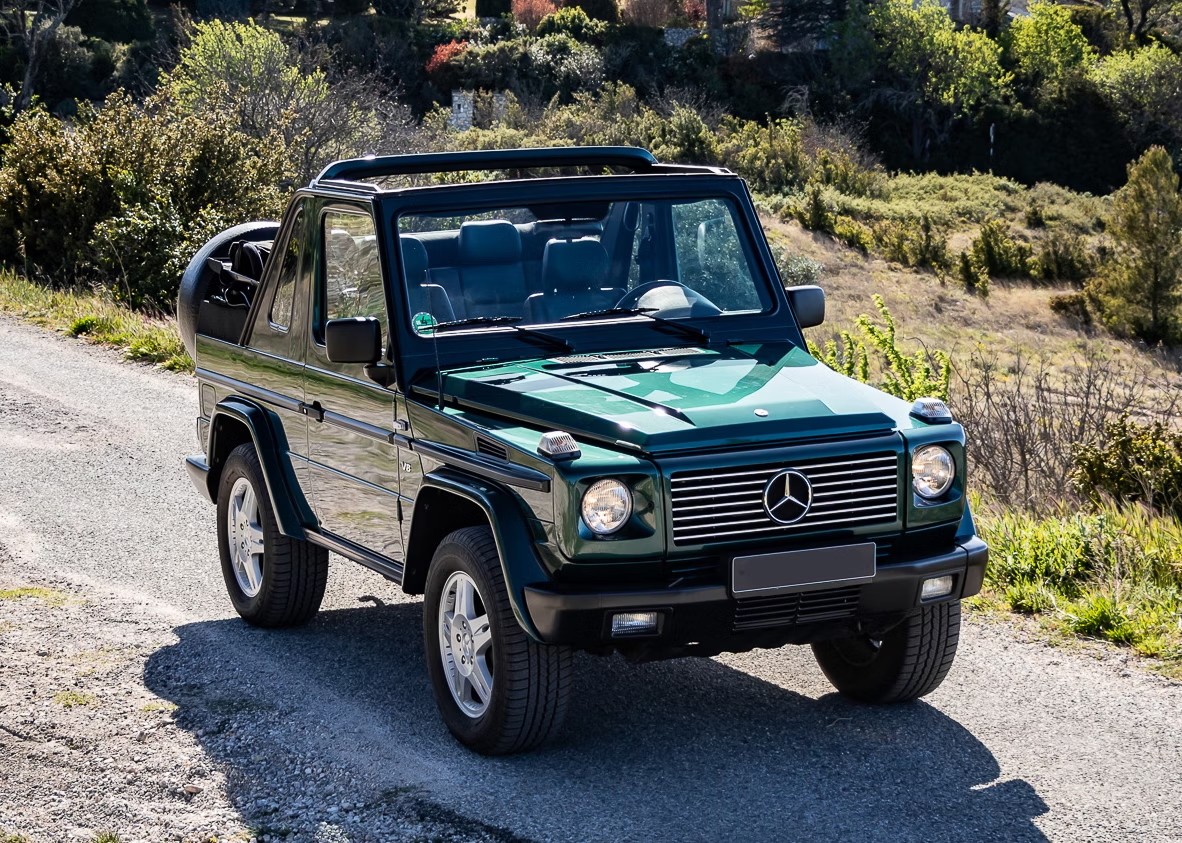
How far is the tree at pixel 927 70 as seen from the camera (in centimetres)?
7112

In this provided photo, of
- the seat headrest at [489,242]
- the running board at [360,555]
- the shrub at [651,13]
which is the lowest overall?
the running board at [360,555]

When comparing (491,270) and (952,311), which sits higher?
(491,270)

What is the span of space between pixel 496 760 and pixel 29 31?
177 ft

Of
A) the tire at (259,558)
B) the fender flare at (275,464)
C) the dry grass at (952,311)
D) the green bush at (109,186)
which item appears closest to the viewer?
the fender flare at (275,464)

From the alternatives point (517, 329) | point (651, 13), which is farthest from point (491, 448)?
point (651, 13)

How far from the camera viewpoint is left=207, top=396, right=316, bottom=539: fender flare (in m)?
6.30

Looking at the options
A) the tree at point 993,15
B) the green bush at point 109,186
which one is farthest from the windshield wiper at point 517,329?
the tree at point 993,15

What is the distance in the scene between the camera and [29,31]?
2089 inches

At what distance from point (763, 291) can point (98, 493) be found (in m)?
4.98

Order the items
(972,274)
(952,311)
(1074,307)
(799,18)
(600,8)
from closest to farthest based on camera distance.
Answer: (952,311)
(1074,307)
(972,274)
(799,18)
(600,8)

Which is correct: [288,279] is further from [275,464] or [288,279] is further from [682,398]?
[682,398]

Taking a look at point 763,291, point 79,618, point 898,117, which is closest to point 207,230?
point 79,618

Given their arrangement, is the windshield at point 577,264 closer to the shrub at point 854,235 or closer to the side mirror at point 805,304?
the side mirror at point 805,304

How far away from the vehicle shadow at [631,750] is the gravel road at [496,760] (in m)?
0.01
